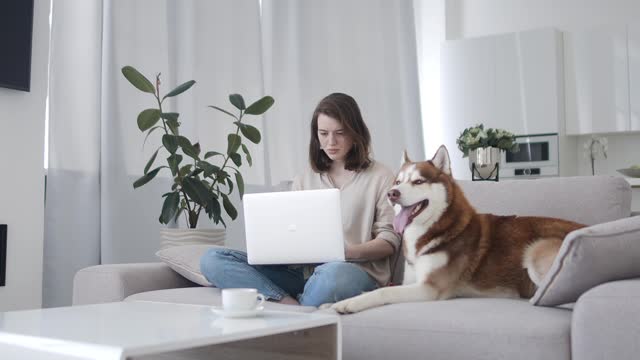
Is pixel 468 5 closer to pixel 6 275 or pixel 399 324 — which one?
pixel 6 275

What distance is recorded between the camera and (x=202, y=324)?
64.1 inches

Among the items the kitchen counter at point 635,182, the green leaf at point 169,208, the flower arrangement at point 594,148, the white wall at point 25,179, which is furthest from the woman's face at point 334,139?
the flower arrangement at point 594,148

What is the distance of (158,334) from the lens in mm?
1465

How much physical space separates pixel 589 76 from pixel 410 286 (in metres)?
3.95

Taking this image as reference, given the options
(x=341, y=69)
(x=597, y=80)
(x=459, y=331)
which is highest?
(x=341, y=69)

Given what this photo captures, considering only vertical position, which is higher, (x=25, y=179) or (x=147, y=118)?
(x=147, y=118)

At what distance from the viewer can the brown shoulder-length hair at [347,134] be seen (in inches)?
110

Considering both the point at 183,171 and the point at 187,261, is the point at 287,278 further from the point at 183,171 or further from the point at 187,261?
the point at 183,171

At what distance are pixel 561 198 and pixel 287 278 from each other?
0.94m

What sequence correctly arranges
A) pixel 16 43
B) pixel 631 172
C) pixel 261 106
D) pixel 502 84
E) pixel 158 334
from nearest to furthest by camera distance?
pixel 158 334
pixel 16 43
pixel 261 106
pixel 631 172
pixel 502 84

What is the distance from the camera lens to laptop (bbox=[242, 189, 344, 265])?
2.32 metres

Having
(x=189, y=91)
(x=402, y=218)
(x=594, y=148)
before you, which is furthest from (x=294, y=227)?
(x=594, y=148)

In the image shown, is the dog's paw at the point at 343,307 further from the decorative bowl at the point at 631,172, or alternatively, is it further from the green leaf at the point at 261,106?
the decorative bowl at the point at 631,172

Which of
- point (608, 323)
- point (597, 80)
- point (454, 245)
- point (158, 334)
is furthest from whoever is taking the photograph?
point (597, 80)
